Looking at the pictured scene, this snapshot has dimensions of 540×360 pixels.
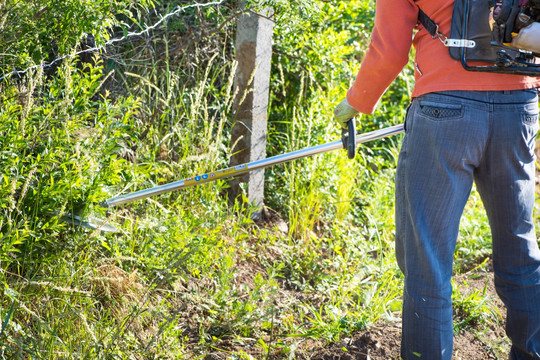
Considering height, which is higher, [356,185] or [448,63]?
[448,63]

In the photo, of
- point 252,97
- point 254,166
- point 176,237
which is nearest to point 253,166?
point 254,166

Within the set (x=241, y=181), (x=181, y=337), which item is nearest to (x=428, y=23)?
(x=181, y=337)

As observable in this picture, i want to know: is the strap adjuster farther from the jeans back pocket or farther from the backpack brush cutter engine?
the jeans back pocket

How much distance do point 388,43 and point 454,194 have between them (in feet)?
1.91

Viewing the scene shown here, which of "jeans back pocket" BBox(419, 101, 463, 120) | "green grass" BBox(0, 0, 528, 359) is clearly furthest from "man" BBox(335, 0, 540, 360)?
"green grass" BBox(0, 0, 528, 359)

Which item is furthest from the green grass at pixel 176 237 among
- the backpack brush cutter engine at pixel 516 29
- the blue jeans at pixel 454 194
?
the backpack brush cutter engine at pixel 516 29

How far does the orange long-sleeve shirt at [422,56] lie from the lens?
2.12 metres

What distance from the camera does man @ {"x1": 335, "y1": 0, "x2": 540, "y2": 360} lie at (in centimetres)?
212

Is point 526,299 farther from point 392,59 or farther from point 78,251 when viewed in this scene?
point 78,251

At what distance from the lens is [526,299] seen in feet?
7.79

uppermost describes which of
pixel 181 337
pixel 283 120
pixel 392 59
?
pixel 392 59

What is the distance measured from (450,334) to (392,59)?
40.5 inches

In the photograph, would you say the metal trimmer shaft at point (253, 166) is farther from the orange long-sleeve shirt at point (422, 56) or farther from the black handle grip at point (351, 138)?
the orange long-sleeve shirt at point (422, 56)

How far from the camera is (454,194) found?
2172 millimetres
